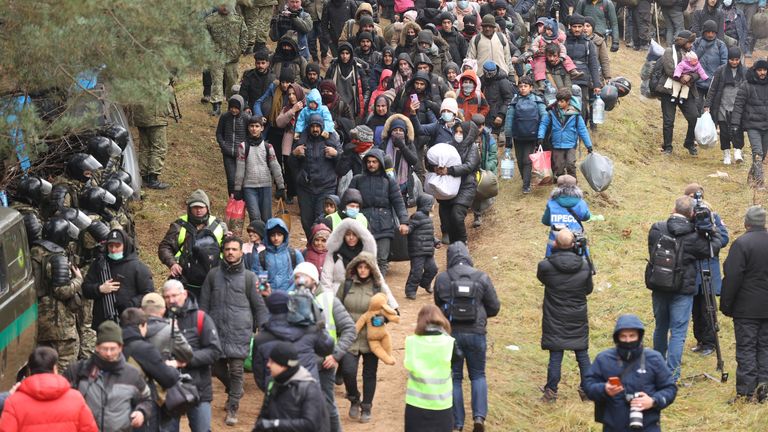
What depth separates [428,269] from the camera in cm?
1658

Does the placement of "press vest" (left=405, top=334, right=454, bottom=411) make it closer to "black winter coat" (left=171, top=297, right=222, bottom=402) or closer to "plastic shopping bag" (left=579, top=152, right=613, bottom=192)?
"black winter coat" (left=171, top=297, right=222, bottom=402)

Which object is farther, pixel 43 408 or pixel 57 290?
pixel 57 290

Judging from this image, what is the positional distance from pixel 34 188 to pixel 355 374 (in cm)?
398

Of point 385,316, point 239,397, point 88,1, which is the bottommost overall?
point 239,397

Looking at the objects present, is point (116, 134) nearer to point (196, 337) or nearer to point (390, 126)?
point (390, 126)

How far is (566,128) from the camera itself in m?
19.5

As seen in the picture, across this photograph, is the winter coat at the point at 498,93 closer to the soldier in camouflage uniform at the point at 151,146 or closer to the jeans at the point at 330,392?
the soldier in camouflage uniform at the point at 151,146

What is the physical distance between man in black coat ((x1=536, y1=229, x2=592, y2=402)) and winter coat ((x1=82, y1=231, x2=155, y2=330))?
3.81 meters

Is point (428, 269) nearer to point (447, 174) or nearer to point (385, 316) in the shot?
point (447, 174)

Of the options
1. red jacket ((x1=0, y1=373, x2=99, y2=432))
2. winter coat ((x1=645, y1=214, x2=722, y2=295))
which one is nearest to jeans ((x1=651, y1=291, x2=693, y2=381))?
winter coat ((x1=645, y1=214, x2=722, y2=295))

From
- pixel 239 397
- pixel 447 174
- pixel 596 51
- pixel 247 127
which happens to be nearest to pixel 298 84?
pixel 247 127

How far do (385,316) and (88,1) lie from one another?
4.00 metres

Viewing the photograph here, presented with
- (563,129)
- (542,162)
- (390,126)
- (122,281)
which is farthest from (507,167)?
(122,281)

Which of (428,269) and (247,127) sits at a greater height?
(247,127)
